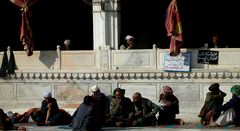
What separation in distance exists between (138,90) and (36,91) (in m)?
3.33

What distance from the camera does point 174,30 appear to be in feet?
61.0

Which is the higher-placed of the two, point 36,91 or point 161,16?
point 161,16

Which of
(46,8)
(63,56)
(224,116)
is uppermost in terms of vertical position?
(46,8)

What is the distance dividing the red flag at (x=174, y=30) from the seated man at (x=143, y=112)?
9.19 feet

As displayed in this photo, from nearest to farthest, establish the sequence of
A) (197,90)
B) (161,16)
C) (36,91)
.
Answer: (197,90) → (36,91) → (161,16)

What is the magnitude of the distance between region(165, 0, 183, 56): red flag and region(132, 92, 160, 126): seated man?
2.80m

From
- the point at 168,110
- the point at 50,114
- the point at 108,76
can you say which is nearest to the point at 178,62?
the point at 108,76

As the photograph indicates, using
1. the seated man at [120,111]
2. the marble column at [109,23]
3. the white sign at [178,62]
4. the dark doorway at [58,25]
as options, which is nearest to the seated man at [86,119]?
the seated man at [120,111]

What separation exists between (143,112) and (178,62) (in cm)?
298

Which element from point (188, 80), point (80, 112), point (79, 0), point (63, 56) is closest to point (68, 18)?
point (79, 0)

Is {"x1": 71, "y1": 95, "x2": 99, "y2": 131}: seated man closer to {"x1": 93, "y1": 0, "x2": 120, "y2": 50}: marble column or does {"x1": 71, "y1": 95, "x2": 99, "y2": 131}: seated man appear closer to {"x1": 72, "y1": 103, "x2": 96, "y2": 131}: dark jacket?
{"x1": 72, "y1": 103, "x2": 96, "y2": 131}: dark jacket

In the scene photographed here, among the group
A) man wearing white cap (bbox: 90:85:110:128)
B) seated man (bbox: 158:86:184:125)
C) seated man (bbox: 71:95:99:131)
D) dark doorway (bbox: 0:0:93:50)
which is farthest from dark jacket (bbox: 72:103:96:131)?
dark doorway (bbox: 0:0:93:50)

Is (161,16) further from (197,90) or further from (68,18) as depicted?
(197,90)

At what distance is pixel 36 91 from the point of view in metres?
19.6
